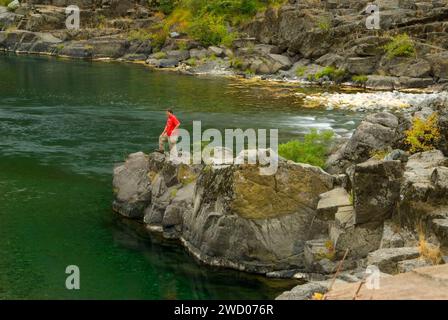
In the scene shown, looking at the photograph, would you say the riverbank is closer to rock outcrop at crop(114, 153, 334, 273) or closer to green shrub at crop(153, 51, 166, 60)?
rock outcrop at crop(114, 153, 334, 273)

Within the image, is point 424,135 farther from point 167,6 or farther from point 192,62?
point 167,6

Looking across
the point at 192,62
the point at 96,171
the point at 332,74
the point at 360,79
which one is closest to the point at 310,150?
the point at 96,171

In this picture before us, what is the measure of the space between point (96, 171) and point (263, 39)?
52.2m

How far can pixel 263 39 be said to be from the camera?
7900 cm

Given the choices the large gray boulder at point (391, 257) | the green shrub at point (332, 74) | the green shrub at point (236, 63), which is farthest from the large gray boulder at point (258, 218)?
the green shrub at point (236, 63)

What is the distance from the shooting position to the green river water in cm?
1912

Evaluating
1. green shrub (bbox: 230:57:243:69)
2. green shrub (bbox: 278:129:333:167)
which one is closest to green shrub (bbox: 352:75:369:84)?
green shrub (bbox: 230:57:243:69)

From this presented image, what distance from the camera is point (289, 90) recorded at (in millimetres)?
58594

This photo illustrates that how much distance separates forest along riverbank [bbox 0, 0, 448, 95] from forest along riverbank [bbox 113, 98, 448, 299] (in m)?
37.6

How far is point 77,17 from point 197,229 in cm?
8456

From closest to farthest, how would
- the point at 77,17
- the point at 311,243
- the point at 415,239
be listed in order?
the point at 415,239, the point at 311,243, the point at 77,17
